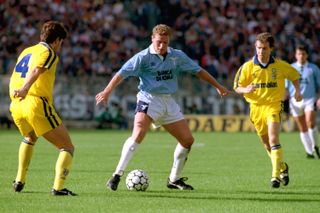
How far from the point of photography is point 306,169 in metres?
14.7

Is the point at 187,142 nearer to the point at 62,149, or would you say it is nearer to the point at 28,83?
the point at 62,149

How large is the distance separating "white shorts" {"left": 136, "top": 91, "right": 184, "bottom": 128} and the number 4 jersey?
1.50 meters

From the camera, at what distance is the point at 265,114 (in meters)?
12.2

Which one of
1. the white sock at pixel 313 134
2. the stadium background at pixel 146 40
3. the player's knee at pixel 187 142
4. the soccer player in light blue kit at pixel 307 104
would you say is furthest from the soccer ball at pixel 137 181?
the stadium background at pixel 146 40

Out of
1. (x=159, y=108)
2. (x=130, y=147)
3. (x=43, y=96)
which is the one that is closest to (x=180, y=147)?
(x=159, y=108)

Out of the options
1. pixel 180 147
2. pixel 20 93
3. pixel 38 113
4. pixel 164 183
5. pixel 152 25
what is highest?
pixel 152 25

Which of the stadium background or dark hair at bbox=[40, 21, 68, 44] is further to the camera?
the stadium background

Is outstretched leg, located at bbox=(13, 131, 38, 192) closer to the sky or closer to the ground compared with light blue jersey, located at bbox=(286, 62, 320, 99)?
closer to the ground

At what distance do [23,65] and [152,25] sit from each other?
24.0 meters

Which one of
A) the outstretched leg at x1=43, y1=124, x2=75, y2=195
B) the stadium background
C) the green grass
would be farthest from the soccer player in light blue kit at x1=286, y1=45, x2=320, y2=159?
the stadium background

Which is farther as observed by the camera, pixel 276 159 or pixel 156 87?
pixel 276 159

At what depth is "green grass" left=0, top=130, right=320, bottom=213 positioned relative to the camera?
A: 9.41 m

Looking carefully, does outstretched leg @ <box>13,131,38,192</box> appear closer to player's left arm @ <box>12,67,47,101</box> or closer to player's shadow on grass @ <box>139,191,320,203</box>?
player's left arm @ <box>12,67,47,101</box>

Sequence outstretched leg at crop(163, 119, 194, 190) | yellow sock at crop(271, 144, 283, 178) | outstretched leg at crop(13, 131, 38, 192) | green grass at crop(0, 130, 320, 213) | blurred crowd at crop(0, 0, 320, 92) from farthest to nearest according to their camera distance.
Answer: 1. blurred crowd at crop(0, 0, 320, 92)
2. yellow sock at crop(271, 144, 283, 178)
3. outstretched leg at crop(163, 119, 194, 190)
4. outstretched leg at crop(13, 131, 38, 192)
5. green grass at crop(0, 130, 320, 213)
